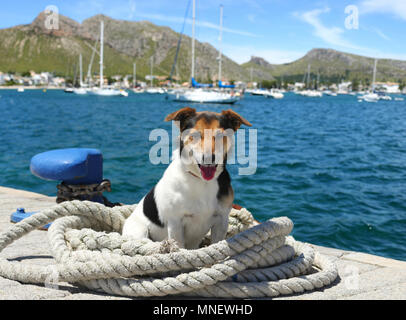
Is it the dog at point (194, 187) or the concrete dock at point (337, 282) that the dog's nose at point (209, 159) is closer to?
the dog at point (194, 187)

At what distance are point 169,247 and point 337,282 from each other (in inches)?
71.8

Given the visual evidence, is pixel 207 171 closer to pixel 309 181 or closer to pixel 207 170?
pixel 207 170

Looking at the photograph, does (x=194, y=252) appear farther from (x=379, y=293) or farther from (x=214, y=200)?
(x=379, y=293)

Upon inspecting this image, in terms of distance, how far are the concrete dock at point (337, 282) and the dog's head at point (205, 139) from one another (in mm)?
1357

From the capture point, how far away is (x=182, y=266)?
10.7ft

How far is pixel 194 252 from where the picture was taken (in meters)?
3.30

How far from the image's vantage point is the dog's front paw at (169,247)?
329 centimetres

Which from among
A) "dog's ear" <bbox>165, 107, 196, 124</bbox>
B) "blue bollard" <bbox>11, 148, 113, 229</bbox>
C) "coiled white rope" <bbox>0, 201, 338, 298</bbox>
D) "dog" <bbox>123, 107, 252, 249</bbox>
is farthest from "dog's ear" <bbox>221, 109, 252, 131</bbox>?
"blue bollard" <bbox>11, 148, 113, 229</bbox>

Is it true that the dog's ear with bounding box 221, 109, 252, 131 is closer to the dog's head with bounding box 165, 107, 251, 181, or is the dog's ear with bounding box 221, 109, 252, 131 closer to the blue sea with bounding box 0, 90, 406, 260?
the dog's head with bounding box 165, 107, 251, 181

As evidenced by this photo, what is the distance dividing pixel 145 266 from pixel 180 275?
307mm

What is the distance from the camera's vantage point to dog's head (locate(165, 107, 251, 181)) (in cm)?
291

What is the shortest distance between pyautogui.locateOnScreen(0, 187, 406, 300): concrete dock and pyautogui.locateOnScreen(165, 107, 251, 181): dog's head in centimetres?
136

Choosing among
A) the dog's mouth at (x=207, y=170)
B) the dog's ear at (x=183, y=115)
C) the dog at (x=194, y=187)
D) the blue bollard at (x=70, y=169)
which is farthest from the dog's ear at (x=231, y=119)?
the blue bollard at (x=70, y=169)

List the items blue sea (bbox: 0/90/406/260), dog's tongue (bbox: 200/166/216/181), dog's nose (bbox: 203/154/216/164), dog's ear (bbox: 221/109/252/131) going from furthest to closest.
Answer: blue sea (bbox: 0/90/406/260), dog's ear (bbox: 221/109/252/131), dog's tongue (bbox: 200/166/216/181), dog's nose (bbox: 203/154/216/164)
